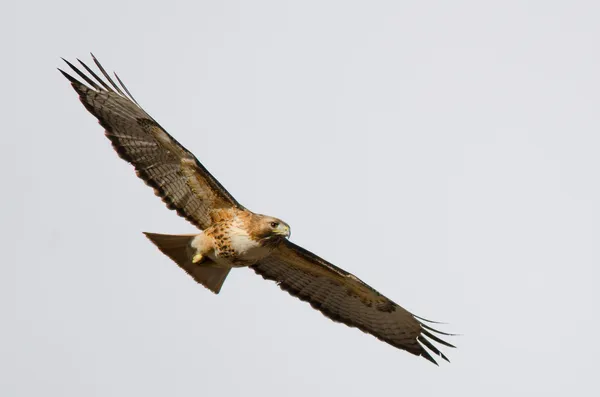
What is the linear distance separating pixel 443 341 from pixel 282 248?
254cm

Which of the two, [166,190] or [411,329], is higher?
[411,329]

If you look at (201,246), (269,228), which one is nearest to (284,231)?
(269,228)

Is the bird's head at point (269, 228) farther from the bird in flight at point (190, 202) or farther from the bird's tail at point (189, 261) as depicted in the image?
the bird's tail at point (189, 261)

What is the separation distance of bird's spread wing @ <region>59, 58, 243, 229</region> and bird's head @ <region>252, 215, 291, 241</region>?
0.45 meters

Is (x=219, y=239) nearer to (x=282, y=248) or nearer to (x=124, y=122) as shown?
(x=282, y=248)

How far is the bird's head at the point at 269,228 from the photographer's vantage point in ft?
42.0

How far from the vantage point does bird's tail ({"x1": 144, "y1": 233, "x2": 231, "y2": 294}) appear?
43.3 feet

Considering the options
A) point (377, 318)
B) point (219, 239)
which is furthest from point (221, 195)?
point (377, 318)

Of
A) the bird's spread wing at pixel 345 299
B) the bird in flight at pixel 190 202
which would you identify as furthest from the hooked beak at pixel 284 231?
the bird's spread wing at pixel 345 299

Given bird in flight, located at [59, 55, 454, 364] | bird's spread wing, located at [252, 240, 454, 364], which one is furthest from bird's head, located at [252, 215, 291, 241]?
bird's spread wing, located at [252, 240, 454, 364]

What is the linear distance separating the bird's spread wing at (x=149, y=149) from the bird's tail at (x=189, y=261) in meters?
0.32

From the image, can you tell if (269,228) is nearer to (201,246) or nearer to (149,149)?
(201,246)

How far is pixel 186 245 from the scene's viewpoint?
1329 centimetres

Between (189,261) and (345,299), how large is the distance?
224 cm
